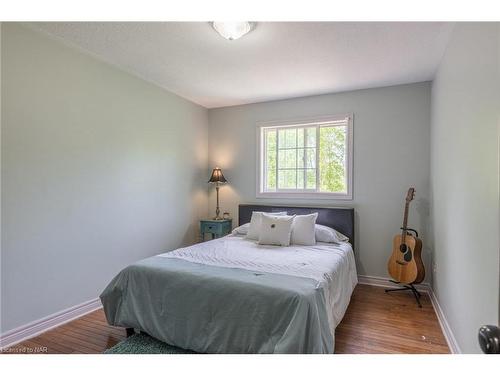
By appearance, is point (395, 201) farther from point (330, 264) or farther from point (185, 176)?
point (185, 176)

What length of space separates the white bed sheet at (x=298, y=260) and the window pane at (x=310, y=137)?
1.46 m

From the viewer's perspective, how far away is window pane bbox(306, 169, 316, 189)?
3930 millimetres

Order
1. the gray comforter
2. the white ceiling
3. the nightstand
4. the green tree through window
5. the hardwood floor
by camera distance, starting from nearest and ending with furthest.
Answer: the gray comforter < the hardwood floor < the white ceiling < the green tree through window < the nightstand

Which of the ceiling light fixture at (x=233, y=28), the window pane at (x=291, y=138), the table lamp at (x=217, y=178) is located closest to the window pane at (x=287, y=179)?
the window pane at (x=291, y=138)

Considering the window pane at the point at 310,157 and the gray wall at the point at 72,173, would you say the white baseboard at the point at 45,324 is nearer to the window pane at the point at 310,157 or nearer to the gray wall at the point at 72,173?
the gray wall at the point at 72,173

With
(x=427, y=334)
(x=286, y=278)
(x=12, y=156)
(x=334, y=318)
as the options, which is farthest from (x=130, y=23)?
(x=427, y=334)

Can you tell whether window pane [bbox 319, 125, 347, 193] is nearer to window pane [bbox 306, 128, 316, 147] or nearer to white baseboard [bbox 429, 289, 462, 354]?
window pane [bbox 306, 128, 316, 147]

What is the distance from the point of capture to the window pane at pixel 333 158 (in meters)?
3.78

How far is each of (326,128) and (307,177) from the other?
0.73 m

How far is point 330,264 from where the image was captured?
2377 mm

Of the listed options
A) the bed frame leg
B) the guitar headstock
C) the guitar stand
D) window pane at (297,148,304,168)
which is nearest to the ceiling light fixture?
window pane at (297,148,304,168)

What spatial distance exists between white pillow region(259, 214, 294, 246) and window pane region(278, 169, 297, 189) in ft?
3.13

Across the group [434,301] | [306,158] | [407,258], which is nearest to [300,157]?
[306,158]

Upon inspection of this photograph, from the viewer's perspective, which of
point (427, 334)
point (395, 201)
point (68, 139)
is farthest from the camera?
point (395, 201)
